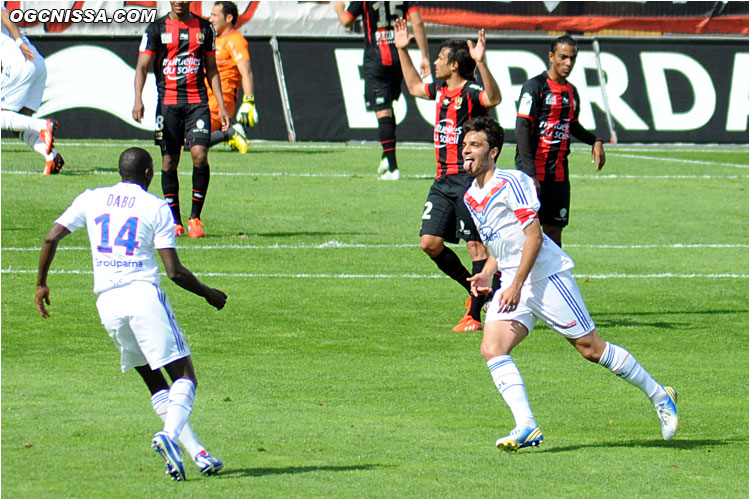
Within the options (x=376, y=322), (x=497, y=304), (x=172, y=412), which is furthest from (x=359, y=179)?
(x=172, y=412)

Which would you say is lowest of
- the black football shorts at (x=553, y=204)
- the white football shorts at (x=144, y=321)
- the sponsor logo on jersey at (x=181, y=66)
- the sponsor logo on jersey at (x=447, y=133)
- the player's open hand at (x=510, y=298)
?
the black football shorts at (x=553, y=204)

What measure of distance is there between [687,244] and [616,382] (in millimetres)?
7453

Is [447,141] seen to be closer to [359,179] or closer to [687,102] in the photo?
[359,179]

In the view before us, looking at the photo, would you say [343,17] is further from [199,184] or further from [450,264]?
[450,264]

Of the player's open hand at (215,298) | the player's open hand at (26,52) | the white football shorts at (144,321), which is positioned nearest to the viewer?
the white football shorts at (144,321)

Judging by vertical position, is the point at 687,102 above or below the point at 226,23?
below

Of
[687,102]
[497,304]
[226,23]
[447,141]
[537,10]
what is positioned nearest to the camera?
[497,304]

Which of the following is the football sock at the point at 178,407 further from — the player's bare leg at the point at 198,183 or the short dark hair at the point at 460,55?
the player's bare leg at the point at 198,183

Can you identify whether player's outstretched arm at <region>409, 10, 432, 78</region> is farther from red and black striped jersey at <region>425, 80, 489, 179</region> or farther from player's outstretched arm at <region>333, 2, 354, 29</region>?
red and black striped jersey at <region>425, 80, 489, 179</region>

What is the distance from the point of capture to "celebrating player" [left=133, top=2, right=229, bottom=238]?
15.0m

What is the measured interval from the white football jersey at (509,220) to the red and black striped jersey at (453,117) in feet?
10.3

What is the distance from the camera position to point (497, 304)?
8039 millimetres

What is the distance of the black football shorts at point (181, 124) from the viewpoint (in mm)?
15078

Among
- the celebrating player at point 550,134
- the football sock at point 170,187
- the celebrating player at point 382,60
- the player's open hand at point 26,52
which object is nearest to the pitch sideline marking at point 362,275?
the football sock at point 170,187
